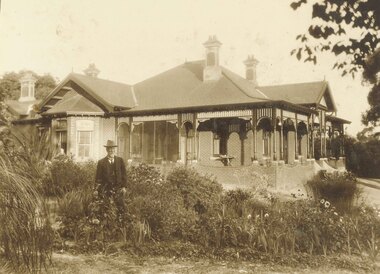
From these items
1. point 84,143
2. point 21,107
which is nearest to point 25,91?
point 21,107

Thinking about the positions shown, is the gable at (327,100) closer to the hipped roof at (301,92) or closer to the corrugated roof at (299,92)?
the hipped roof at (301,92)

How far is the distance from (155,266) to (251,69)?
21558 mm

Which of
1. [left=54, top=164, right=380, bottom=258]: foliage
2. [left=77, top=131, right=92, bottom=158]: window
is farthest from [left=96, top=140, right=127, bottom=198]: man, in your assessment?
[left=77, top=131, right=92, bottom=158]: window

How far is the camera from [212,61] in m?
21.5

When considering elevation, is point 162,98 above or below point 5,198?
above

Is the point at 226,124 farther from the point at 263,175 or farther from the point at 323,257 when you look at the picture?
the point at 323,257

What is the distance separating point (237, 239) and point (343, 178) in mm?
5225

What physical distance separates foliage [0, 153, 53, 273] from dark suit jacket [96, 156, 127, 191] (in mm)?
3946

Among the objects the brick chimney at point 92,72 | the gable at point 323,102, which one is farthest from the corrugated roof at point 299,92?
the brick chimney at point 92,72

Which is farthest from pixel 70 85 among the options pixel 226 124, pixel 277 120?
pixel 277 120

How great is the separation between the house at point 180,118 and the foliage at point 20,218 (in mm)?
14865

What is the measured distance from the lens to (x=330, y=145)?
971 inches

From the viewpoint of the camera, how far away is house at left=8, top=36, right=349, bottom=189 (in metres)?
19.8

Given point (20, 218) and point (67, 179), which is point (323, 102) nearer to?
point (67, 179)
